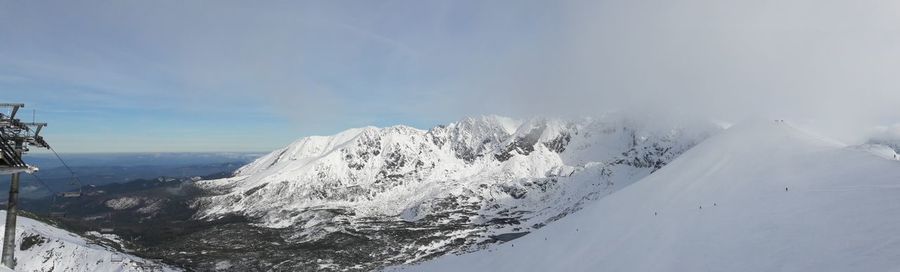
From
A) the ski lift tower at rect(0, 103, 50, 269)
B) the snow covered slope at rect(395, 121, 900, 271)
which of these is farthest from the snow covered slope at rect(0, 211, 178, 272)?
the snow covered slope at rect(395, 121, 900, 271)

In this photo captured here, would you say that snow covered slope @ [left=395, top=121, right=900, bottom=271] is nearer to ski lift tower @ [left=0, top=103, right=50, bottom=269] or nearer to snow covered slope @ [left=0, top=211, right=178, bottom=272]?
ski lift tower @ [left=0, top=103, right=50, bottom=269]

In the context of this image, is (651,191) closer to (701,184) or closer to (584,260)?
(701,184)

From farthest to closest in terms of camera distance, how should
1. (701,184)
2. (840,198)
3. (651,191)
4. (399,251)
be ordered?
1. (399,251)
2. (651,191)
3. (701,184)
4. (840,198)

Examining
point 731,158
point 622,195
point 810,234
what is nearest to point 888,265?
point 810,234

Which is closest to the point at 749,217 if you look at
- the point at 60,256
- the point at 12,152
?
the point at 12,152

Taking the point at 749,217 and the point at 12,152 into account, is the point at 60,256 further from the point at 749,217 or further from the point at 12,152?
the point at 749,217

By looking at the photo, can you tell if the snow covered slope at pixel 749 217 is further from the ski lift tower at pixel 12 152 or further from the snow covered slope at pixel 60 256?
the snow covered slope at pixel 60 256

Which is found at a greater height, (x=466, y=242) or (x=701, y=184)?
(x=701, y=184)
